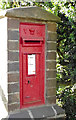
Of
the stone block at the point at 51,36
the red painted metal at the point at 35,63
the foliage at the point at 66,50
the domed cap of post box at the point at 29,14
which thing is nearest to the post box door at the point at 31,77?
the red painted metal at the point at 35,63

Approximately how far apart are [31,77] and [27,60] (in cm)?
31

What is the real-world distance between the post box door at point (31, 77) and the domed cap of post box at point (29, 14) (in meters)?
0.63

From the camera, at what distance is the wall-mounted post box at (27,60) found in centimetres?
293

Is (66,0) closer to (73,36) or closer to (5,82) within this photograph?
(73,36)

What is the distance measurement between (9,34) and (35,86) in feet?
3.32

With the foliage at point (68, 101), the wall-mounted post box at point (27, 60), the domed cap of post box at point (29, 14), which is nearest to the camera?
the domed cap of post box at point (29, 14)

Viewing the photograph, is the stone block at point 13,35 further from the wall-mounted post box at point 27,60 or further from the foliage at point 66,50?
the foliage at point 66,50

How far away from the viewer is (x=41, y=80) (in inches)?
129

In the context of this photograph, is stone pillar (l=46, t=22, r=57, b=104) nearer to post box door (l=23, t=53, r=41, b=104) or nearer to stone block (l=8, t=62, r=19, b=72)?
post box door (l=23, t=53, r=41, b=104)

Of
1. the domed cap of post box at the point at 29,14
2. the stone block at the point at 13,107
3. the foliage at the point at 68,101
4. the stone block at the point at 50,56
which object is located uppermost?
the domed cap of post box at the point at 29,14

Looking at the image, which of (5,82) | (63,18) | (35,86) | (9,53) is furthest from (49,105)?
(63,18)

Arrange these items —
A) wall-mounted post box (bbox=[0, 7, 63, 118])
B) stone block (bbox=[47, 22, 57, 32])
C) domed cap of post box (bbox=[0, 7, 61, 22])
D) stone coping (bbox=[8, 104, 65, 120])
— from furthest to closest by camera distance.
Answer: stone block (bbox=[47, 22, 57, 32]) → stone coping (bbox=[8, 104, 65, 120]) → wall-mounted post box (bbox=[0, 7, 63, 118]) → domed cap of post box (bbox=[0, 7, 61, 22])

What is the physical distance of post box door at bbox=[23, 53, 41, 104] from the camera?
3.12 m

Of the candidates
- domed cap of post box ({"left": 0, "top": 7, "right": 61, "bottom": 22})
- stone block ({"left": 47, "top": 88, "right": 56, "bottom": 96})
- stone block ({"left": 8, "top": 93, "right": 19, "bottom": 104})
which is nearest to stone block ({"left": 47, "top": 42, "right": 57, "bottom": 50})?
domed cap of post box ({"left": 0, "top": 7, "right": 61, "bottom": 22})
